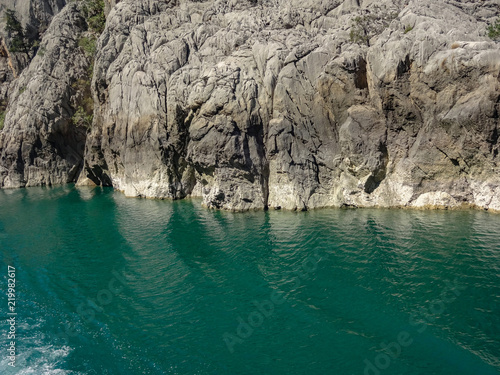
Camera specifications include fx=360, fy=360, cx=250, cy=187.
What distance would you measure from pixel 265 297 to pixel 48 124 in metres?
62.2

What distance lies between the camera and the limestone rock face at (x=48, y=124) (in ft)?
217

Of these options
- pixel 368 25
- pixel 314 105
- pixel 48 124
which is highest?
pixel 368 25

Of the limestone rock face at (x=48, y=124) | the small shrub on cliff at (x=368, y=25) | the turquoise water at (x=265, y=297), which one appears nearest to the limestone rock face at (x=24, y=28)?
the limestone rock face at (x=48, y=124)

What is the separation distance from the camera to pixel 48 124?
6600cm

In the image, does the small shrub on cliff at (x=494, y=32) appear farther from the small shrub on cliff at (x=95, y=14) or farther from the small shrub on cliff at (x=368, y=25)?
the small shrub on cliff at (x=95, y=14)

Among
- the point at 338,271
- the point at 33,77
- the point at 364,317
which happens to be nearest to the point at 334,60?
the point at 338,271

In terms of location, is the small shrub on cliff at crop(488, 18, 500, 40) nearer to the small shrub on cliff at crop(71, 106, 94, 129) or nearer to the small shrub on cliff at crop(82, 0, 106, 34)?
the small shrub on cliff at crop(71, 106, 94, 129)

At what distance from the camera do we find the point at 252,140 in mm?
39531

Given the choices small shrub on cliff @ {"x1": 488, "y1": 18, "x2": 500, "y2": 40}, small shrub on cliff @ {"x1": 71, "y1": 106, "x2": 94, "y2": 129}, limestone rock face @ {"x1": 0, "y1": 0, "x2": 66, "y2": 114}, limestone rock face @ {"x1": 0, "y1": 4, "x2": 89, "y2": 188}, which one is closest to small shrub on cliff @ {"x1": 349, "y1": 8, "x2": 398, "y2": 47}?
small shrub on cliff @ {"x1": 488, "y1": 18, "x2": 500, "y2": 40}

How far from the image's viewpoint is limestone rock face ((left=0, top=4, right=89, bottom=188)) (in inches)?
2603

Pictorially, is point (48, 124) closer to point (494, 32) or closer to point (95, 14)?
point (95, 14)

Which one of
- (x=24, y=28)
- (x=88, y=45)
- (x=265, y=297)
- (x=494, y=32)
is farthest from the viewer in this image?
(x=24, y=28)

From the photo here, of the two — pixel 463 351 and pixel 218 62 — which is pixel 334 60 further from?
pixel 463 351

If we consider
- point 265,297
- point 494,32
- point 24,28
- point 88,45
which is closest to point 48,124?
point 88,45
